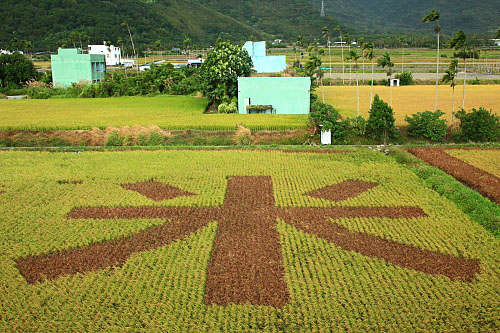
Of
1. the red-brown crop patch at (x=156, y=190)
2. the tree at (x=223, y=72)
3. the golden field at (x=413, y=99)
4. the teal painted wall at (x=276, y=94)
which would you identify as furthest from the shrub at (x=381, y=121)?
the red-brown crop patch at (x=156, y=190)

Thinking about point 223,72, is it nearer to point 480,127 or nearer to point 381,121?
point 381,121

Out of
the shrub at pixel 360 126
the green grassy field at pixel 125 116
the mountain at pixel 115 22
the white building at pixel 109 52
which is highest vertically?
the mountain at pixel 115 22

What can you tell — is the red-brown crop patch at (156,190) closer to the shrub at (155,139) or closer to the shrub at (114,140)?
the shrub at (155,139)

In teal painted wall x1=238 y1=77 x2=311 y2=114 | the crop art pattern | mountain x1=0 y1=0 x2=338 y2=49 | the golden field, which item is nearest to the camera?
the crop art pattern

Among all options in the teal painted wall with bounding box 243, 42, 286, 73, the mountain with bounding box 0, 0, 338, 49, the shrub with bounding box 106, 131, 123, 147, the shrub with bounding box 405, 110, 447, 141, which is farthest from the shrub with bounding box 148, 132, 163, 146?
the mountain with bounding box 0, 0, 338, 49

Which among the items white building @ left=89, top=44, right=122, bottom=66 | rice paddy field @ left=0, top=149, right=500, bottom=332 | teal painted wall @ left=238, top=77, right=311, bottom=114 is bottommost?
rice paddy field @ left=0, top=149, right=500, bottom=332

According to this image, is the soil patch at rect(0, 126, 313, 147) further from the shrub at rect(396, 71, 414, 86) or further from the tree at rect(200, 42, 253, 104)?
the shrub at rect(396, 71, 414, 86)

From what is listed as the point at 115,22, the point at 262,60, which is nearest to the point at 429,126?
the point at 262,60
